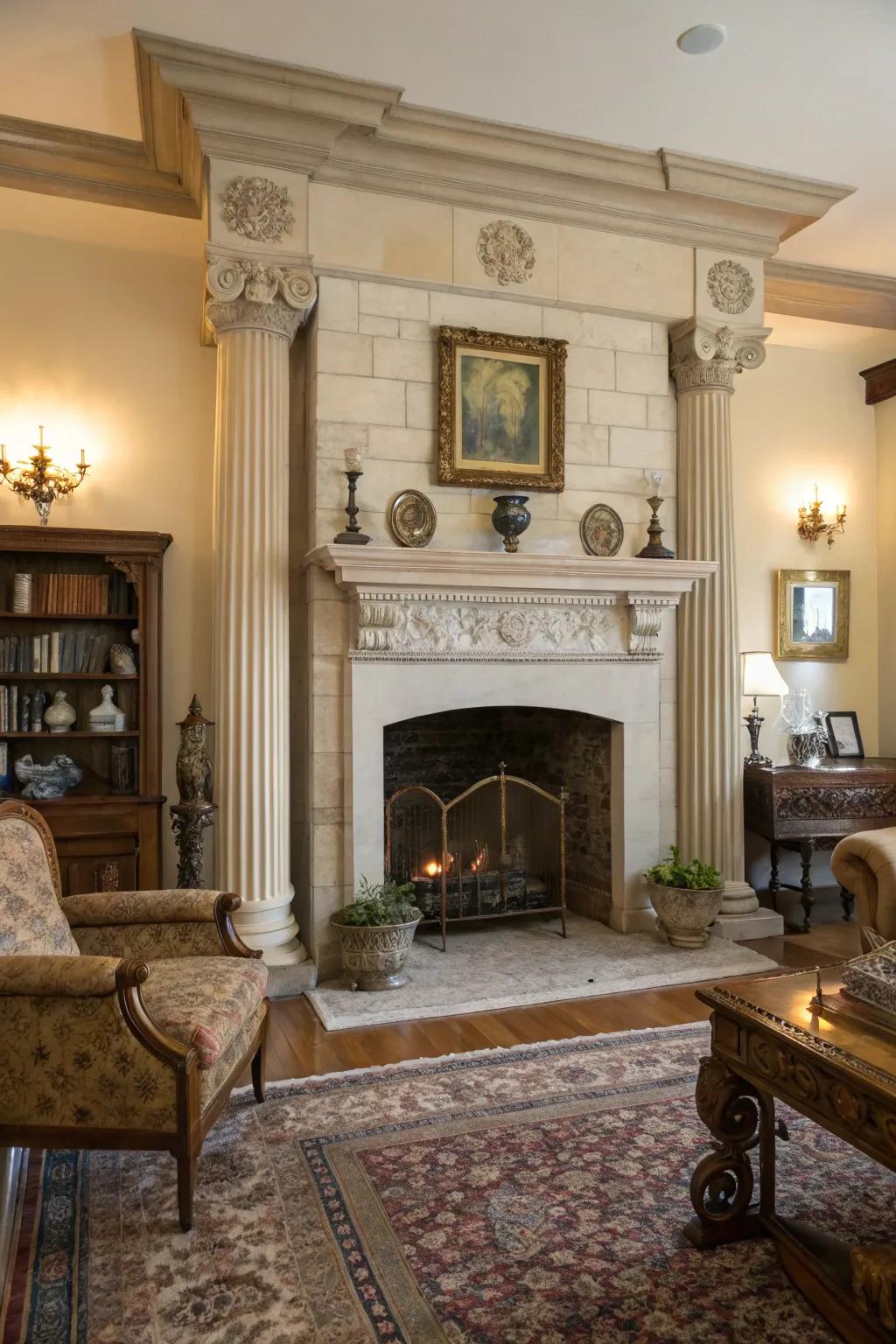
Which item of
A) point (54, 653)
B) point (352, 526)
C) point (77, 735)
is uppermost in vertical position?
point (352, 526)

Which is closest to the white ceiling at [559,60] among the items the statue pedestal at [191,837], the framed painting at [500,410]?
the framed painting at [500,410]

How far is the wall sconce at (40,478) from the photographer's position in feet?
15.9

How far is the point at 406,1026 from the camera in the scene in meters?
3.74

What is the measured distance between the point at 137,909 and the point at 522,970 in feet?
6.86

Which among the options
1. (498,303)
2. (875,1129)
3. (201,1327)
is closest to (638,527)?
(498,303)

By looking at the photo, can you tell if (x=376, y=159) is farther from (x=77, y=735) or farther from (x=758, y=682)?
(x=758, y=682)

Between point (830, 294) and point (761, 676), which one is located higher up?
point (830, 294)

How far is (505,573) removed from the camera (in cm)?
450

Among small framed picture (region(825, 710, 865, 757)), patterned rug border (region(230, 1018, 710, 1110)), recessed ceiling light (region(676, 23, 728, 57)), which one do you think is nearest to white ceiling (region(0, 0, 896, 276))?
recessed ceiling light (region(676, 23, 728, 57))

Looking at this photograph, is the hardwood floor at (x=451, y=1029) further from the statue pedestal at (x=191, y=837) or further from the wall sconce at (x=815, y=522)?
the wall sconce at (x=815, y=522)

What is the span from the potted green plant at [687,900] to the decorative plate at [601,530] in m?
1.74

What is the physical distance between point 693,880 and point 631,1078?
169cm

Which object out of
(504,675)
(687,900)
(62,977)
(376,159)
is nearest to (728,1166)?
(62,977)

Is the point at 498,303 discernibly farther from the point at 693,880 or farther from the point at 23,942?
the point at 23,942
